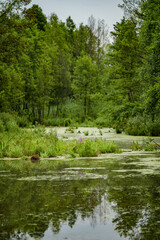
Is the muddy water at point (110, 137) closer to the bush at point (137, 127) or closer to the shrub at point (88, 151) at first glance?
the bush at point (137, 127)

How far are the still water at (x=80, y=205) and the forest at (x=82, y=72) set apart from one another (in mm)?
10736

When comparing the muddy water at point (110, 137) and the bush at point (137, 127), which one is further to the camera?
the bush at point (137, 127)

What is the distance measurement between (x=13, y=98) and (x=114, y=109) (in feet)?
42.3

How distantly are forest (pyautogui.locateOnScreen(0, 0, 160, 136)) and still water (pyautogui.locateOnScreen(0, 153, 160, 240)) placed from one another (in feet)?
35.2

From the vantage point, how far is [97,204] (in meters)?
3.89

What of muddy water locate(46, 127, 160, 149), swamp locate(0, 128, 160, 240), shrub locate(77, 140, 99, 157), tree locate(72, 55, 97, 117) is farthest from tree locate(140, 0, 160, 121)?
tree locate(72, 55, 97, 117)

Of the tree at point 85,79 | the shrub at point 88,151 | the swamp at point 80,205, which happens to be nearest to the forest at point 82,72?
the tree at point 85,79

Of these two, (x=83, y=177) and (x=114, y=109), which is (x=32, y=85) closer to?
(x=114, y=109)

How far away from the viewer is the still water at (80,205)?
115 inches

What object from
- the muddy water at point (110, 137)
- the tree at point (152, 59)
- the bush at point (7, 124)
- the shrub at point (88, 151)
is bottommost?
the muddy water at point (110, 137)

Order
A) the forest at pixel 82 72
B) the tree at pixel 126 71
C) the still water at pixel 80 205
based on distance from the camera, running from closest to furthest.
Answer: the still water at pixel 80 205, the forest at pixel 82 72, the tree at pixel 126 71

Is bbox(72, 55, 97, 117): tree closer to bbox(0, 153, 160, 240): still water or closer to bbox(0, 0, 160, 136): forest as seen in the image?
bbox(0, 0, 160, 136): forest

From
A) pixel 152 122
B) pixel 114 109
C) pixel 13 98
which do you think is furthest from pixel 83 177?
pixel 13 98

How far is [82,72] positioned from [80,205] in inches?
1537
